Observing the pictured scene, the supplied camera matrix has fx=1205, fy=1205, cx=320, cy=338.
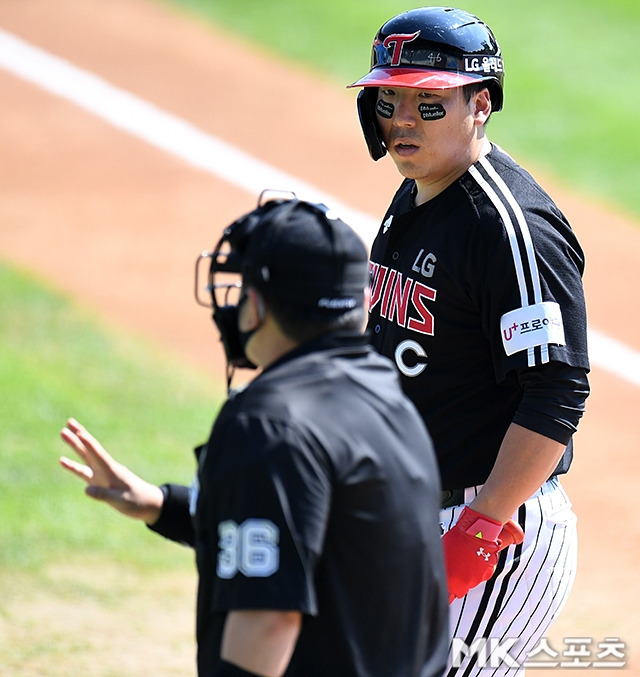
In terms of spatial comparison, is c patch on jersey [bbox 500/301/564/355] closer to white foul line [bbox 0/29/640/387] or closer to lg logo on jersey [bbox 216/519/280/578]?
lg logo on jersey [bbox 216/519/280/578]

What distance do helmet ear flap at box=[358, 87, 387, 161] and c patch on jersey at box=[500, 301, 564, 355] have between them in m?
0.75

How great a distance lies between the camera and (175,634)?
206 inches

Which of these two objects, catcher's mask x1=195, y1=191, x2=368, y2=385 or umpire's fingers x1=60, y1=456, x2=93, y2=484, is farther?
umpire's fingers x1=60, y1=456, x2=93, y2=484

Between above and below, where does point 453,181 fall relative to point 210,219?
below

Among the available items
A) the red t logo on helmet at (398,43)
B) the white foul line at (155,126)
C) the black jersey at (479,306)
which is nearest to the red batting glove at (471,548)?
the black jersey at (479,306)

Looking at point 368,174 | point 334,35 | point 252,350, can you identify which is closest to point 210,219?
point 368,174

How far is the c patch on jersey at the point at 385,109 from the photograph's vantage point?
354 cm

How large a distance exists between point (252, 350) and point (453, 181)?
1256 mm

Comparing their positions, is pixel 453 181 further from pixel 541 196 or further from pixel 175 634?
pixel 175 634

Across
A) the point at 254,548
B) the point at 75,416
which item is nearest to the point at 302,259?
the point at 254,548

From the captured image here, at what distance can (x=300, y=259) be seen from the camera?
2.34 m

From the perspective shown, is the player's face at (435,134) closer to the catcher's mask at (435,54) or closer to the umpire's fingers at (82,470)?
the catcher's mask at (435,54)

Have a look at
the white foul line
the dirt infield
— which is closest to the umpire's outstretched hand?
the dirt infield

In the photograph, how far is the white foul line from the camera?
1028cm
